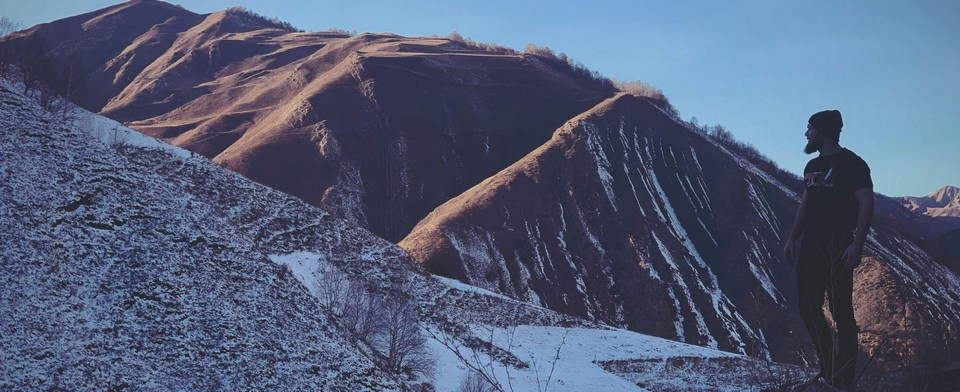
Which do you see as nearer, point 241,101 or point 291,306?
point 291,306

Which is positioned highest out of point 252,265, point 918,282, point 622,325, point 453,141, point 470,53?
point 470,53

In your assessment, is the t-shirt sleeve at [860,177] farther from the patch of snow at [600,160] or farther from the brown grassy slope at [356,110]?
the brown grassy slope at [356,110]

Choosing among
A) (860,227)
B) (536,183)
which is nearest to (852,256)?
(860,227)

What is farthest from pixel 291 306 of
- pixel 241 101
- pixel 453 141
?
pixel 241 101

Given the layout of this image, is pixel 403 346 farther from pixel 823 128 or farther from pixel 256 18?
pixel 256 18

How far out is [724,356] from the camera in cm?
4500

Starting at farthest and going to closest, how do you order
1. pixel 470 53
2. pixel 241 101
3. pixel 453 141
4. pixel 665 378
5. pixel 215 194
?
pixel 470 53, pixel 241 101, pixel 453 141, pixel 215 194, pixel 665 378

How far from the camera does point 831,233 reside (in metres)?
5.10

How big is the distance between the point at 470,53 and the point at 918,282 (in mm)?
83928

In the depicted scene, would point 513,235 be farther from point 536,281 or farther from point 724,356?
point 724,356

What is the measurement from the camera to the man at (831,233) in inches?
189

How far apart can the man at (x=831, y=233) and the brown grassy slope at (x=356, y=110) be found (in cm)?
7066

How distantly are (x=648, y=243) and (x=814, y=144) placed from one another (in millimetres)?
65205

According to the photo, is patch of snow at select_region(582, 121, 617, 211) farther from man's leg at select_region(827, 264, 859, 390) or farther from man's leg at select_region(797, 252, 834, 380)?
man's leg at select_region(827, 264, 859, 390)
